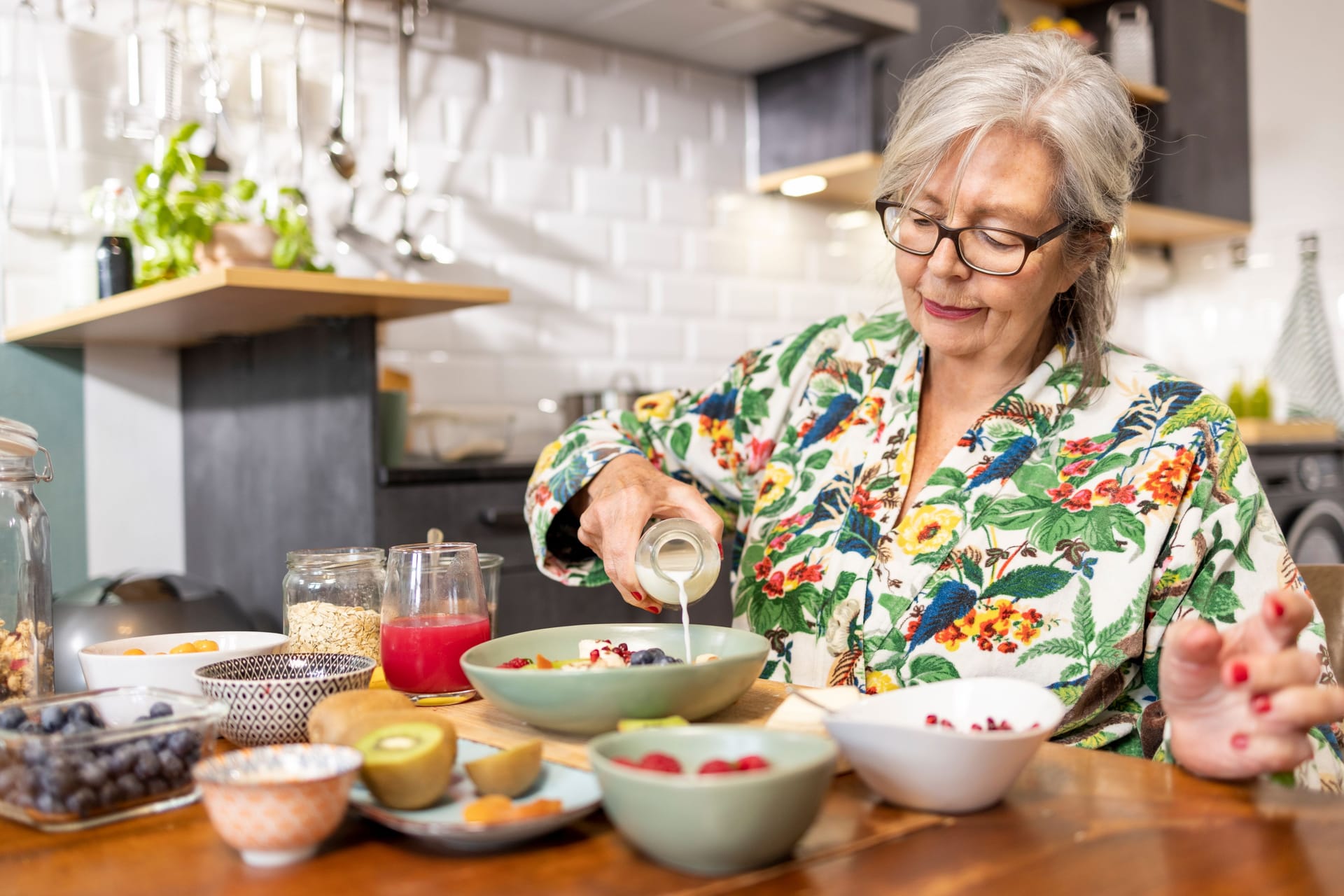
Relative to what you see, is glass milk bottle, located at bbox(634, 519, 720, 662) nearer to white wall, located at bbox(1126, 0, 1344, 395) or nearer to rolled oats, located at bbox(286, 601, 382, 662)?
rolled oats, located at bbox(286, 601, 382, 662)

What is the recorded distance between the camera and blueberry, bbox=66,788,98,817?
2.48 feet

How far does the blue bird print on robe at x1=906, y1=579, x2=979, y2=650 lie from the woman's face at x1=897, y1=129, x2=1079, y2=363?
11.9 inches

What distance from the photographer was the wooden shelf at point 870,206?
341 cm

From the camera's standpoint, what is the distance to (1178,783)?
85 cm

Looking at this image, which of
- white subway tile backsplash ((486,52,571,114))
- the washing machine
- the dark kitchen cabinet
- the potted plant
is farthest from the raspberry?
the dark kitchen cabinet

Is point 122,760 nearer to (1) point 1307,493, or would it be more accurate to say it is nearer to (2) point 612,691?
(2) point 612,691

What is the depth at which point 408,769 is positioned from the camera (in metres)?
0.75

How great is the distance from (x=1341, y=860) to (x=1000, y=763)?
0.66ft

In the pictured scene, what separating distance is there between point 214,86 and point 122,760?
2165mm

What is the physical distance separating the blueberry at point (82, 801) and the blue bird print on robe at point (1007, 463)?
952mm

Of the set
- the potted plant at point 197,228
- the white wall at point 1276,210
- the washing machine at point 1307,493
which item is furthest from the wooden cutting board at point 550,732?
the white wall at point 1276,210

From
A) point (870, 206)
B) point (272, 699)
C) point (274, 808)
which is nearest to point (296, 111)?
point (870, 206)

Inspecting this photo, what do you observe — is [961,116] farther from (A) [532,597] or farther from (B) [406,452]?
(B) [406,452]

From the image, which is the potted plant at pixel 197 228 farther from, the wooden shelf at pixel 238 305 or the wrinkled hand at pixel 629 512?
the wrinkled hand at pixel 629 512
